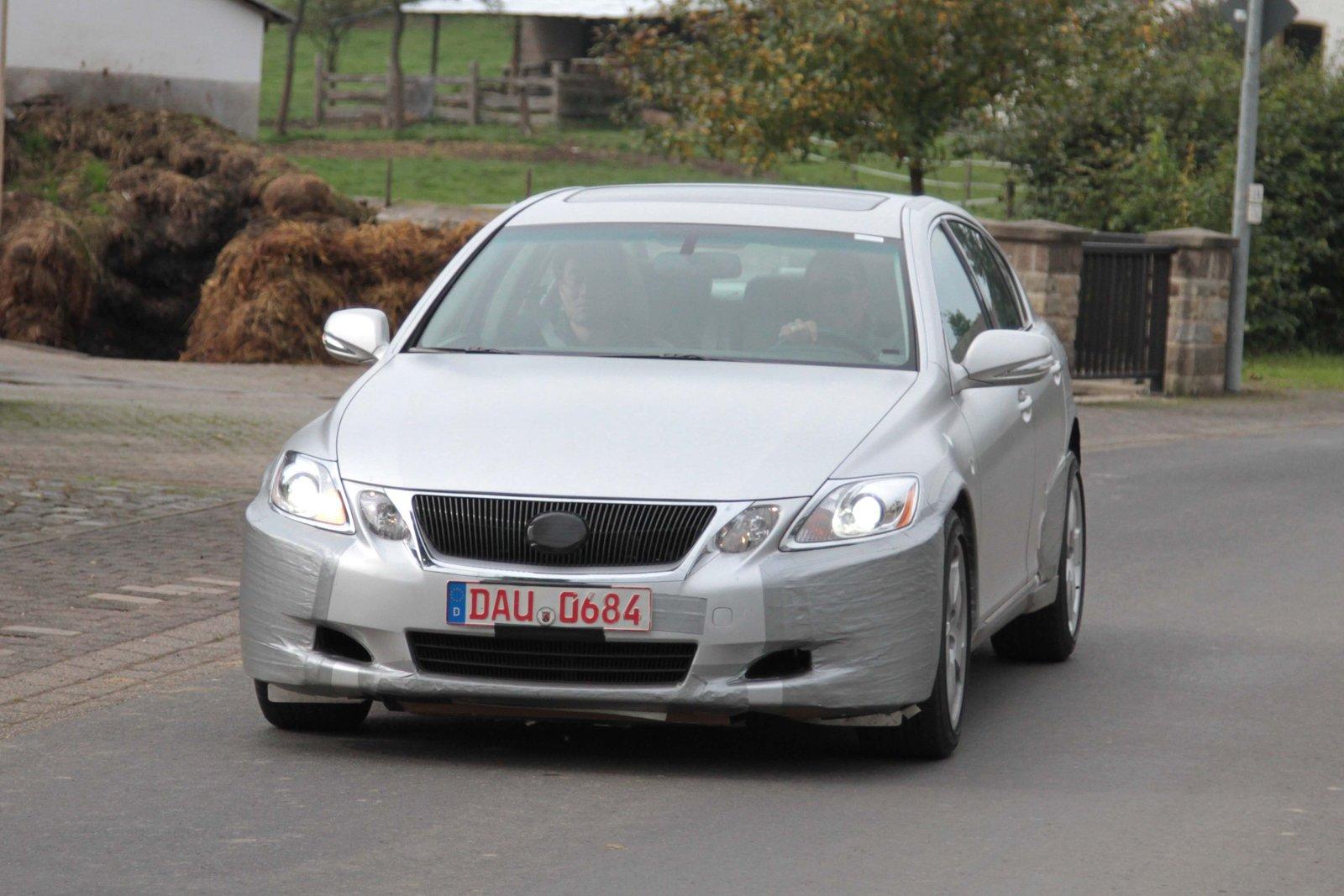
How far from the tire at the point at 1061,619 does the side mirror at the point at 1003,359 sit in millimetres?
1328

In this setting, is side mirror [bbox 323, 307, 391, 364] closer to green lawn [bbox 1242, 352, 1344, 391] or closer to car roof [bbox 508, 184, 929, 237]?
car roof [bbox 508, 184, 929, 237]

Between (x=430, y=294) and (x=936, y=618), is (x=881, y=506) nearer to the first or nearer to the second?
(x=936, y=618)

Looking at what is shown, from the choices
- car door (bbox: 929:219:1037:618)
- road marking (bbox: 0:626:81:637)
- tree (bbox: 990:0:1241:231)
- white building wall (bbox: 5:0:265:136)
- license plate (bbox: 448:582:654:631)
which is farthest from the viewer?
white building wall (bbox: 5:0:265:136)

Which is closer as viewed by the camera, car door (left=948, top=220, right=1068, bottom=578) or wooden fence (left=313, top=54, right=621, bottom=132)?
car door (left=948, top=220, right=1068, bottom=578)

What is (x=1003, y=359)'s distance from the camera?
7.23m

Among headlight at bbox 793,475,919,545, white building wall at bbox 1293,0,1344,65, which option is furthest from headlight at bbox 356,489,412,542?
white building wall at bbox 1293,0,1344,65

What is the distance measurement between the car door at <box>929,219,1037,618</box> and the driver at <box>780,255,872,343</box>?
0.25 metres

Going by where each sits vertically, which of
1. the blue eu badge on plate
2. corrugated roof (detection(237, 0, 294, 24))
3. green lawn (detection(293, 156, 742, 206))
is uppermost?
corrugated roof (detection(237, 0, 294, 24))

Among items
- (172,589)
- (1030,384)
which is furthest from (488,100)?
(1030,384)

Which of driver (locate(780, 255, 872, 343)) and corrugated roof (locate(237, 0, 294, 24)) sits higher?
corrugated roof (locate(237, 0, 294, 24))

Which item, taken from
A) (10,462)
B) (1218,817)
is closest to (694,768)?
(1218,817)

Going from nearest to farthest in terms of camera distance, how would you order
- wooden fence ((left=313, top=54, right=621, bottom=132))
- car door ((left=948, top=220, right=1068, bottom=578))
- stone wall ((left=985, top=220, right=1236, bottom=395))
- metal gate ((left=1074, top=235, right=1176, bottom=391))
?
car door ((left=948, top=220, right=1068, bottom=578)) < metal gate ((left=1074, top=235, right=1176, bottom=391)) < stone wall ((left=985, top=220, right=1236, bottom=395)) < wooden fence ((left=313, top=54, right=621, bottom=132))

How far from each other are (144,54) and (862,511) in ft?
84.4

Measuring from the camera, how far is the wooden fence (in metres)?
64.6
